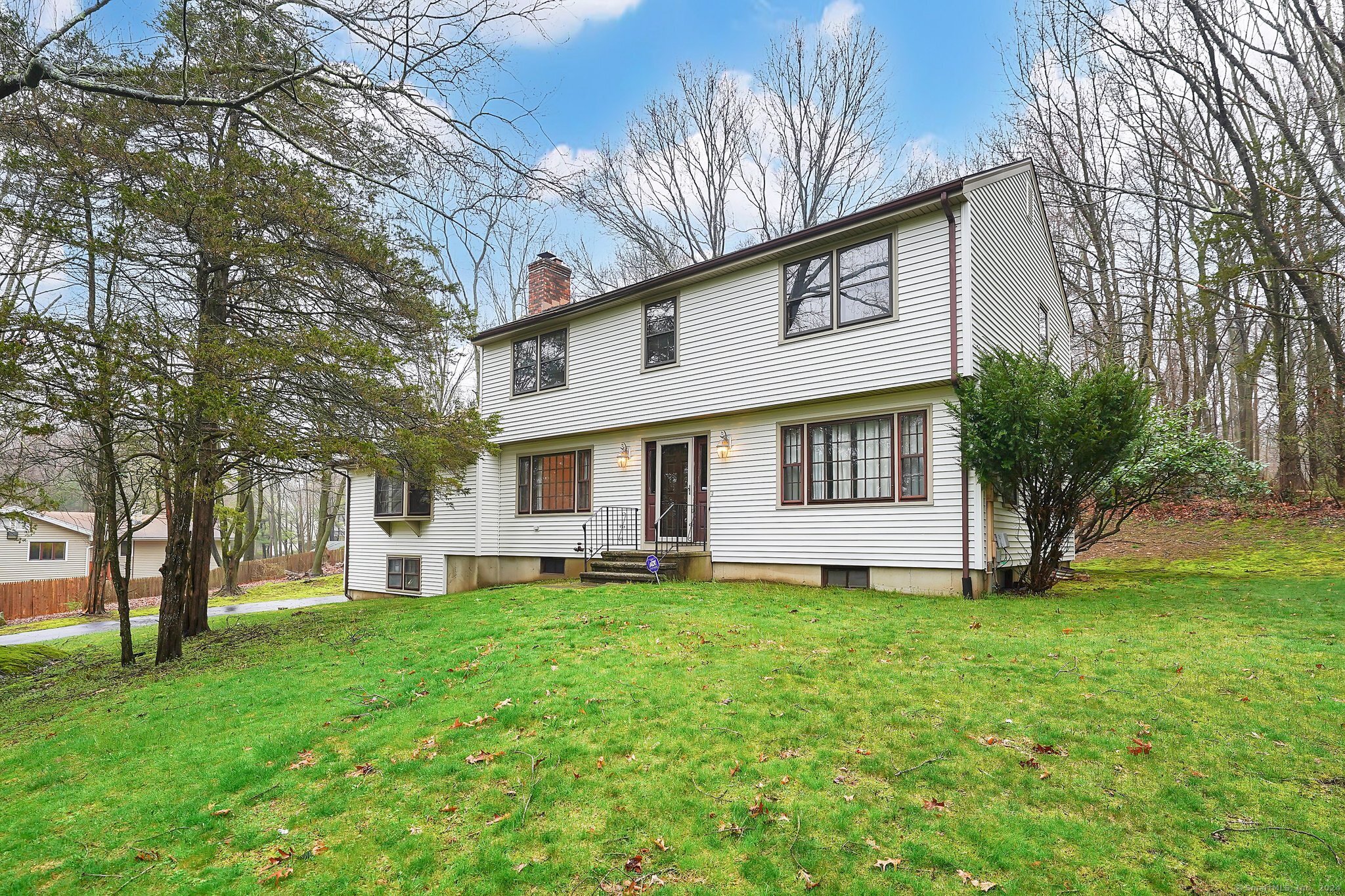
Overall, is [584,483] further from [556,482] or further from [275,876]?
[275,876]

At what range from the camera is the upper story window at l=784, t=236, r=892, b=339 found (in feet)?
33.4

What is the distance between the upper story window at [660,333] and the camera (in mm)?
12847

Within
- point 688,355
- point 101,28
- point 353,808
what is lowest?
point 353,808

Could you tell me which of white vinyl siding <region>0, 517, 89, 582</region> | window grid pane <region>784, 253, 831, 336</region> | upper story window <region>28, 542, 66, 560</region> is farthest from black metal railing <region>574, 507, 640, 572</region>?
upper story window <region>28, 542, 66, 560</region>

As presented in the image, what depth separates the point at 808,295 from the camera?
36.0 ft

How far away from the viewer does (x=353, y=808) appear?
12.5 feet

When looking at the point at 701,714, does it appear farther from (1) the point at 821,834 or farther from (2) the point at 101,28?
(2) the point at 101,28

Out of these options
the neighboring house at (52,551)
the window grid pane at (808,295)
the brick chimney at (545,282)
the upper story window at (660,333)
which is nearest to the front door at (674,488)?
the upper story window at (660,333)

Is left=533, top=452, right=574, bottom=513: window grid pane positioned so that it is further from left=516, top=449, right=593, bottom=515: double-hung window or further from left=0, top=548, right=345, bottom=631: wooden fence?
left=0, top=548, right=345, bottom=631: wooden fence

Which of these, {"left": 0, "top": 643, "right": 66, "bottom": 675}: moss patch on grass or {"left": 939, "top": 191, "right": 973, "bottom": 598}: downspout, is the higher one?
{"left": 939, "top": 191, "right": 973, "bottom": 598}: downspout

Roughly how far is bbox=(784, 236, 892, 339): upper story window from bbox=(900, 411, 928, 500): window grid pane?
5.49 feet

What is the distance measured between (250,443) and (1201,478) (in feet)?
58.9

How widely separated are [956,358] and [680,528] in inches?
236

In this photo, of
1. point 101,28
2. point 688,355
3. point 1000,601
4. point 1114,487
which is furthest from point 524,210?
point 1114,487
